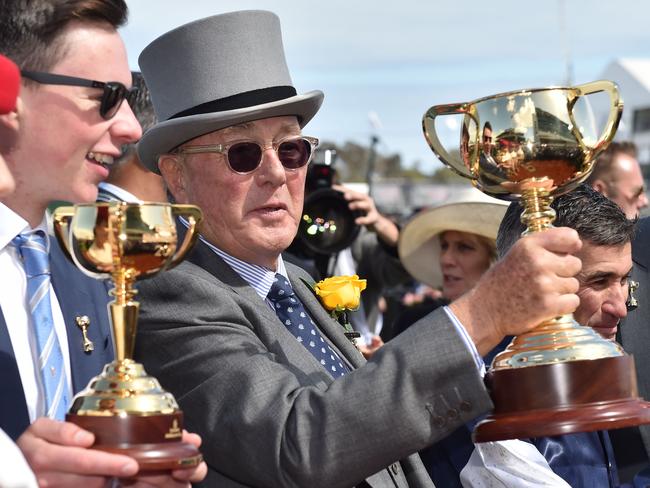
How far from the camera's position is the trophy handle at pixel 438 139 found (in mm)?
2400

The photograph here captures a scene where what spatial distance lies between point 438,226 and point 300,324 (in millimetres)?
3144

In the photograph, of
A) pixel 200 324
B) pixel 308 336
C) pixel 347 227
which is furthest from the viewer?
pixel 347 227

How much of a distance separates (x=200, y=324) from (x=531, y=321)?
2.67 feet

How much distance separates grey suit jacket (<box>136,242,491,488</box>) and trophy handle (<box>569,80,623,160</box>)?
0.52 meters

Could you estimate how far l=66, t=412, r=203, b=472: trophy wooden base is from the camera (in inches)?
74.0

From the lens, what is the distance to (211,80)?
9.59 ft

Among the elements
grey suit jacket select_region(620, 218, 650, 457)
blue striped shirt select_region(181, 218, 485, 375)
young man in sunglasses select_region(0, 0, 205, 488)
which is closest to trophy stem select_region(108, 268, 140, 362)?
young man in sunglasses select_region(0, 0, 205, 488)

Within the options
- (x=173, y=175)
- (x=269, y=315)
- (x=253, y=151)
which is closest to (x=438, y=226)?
(x=173, y=175)

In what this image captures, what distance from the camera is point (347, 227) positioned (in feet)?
20.3

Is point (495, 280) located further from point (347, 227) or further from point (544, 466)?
point (347, 227)

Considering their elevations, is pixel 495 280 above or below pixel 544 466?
above

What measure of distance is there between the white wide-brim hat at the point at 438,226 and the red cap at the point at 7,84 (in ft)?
13.0

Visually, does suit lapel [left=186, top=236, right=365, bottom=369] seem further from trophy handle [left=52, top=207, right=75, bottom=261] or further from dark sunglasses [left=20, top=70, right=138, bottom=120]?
trophy handle [left=52, top=207, right=75, bottom=261]

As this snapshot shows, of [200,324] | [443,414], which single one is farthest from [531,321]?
[200,324]
